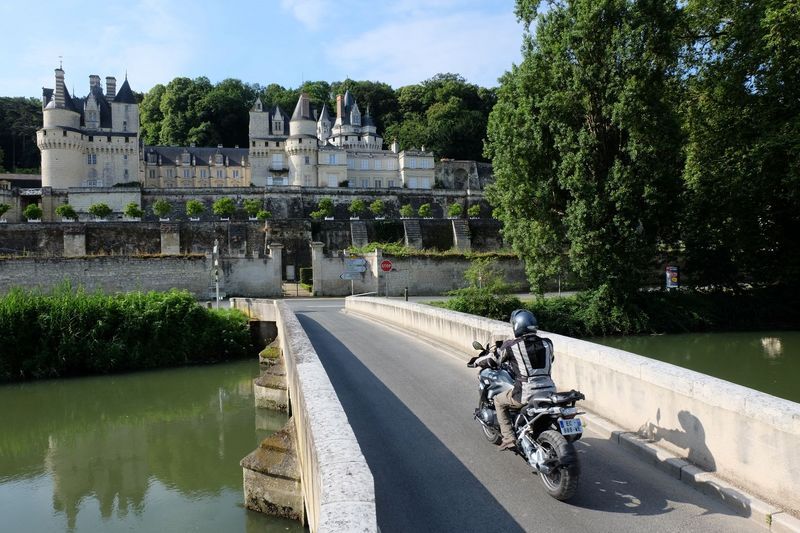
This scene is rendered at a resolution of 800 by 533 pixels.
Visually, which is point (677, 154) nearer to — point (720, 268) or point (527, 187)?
point (527, 187)

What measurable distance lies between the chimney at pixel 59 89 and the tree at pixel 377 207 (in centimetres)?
3074

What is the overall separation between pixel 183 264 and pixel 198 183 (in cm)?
3875

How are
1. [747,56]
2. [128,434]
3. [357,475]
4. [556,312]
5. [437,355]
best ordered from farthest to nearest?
[556,312]
[747,56]
[128,434]
[437,355]
[357,475]

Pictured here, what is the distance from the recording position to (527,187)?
22.7 m

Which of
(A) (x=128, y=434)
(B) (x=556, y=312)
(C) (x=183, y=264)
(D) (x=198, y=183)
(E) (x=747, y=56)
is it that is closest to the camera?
(A) (x=128, y=434)

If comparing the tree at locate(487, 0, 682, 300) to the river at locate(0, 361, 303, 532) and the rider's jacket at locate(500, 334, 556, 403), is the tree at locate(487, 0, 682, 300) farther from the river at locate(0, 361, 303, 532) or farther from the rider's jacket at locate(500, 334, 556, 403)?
the rider's jacket at locate(500, 334, 556, 403)

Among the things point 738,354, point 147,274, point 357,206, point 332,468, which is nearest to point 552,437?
point 332,468

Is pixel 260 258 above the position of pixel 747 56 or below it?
below

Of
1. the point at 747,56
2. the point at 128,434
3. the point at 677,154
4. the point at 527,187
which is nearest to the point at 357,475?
the point at 128,434

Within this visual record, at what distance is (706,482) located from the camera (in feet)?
16.5

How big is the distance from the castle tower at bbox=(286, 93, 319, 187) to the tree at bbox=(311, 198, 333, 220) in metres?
10.2

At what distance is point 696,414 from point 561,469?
147 centimetres

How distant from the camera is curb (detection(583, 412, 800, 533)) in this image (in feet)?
14.3

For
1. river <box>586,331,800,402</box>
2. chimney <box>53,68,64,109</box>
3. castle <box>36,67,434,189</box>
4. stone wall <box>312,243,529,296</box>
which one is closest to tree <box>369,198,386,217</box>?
castle <box>36,67,434,189</box>
